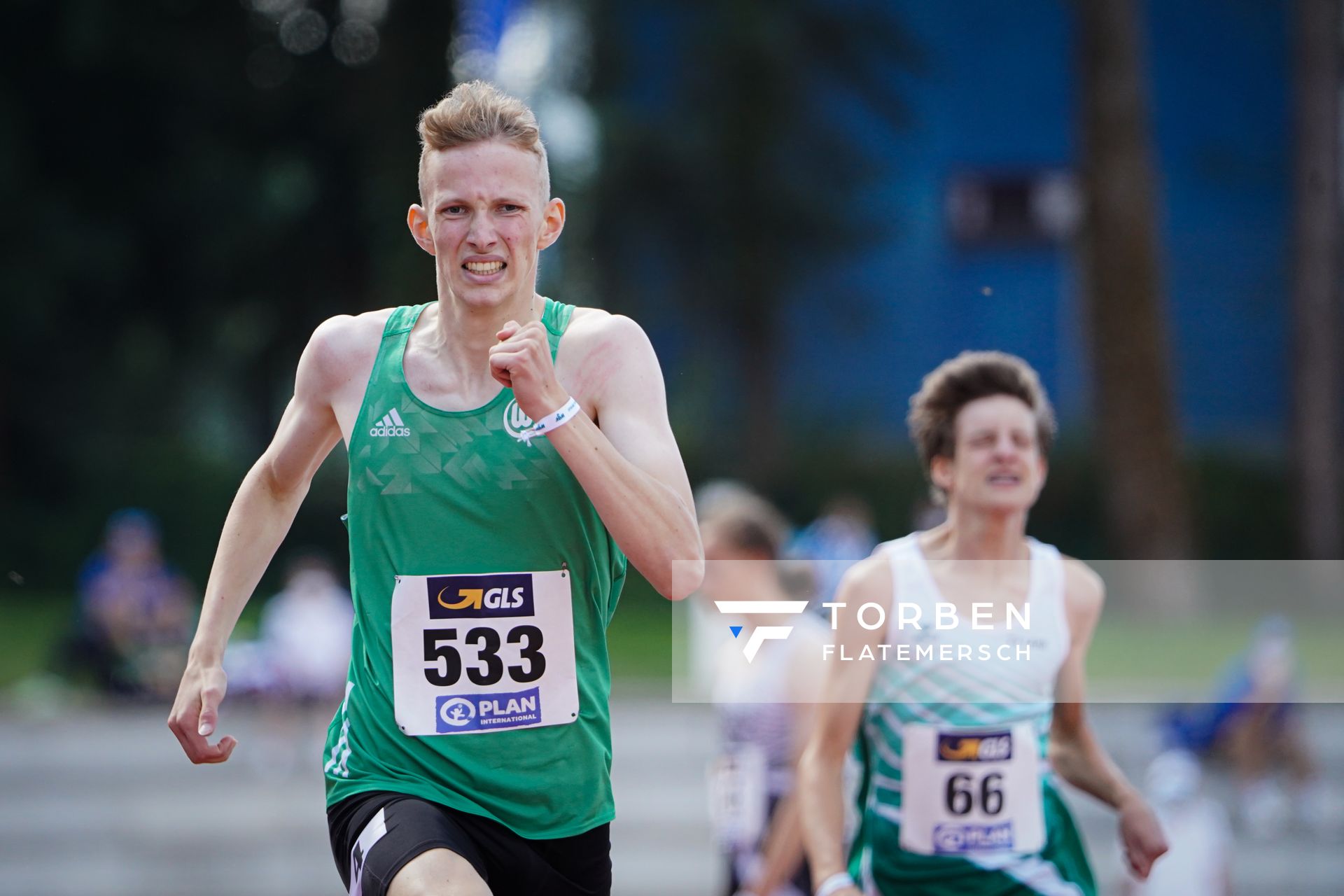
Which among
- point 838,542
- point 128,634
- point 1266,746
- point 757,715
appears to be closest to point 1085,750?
point 757,715

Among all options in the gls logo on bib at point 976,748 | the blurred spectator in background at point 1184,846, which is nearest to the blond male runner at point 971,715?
the gls logo on bib at point 976,748

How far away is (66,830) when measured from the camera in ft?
34.9

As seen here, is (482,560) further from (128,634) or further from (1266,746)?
(128,634)

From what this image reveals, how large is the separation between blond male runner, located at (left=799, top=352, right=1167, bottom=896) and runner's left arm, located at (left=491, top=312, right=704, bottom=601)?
1157 millimetres

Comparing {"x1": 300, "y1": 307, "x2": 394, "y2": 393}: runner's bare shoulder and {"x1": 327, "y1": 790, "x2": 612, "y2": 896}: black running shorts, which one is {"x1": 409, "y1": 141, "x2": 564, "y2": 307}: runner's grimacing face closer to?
{"x1": 300, "y1": 307, "x2": 394, "y2": 393}: runner's bare shoulder

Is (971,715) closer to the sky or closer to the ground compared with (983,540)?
closer to the ground

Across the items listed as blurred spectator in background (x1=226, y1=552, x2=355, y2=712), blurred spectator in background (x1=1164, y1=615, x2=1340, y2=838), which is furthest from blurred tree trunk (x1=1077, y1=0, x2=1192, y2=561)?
blurred spectator in background (x1=226, y1=552, x2=355, y2=712)

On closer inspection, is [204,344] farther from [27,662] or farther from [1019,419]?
[1019,419]

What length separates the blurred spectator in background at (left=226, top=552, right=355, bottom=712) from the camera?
38.6 feet

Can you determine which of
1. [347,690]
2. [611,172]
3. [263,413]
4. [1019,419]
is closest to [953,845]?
[1019,419]

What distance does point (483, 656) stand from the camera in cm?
309

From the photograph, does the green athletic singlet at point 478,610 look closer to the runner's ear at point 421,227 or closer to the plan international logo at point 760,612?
the runner's ear at point 421,227

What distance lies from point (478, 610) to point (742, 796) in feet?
9.41

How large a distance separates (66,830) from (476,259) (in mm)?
8900
